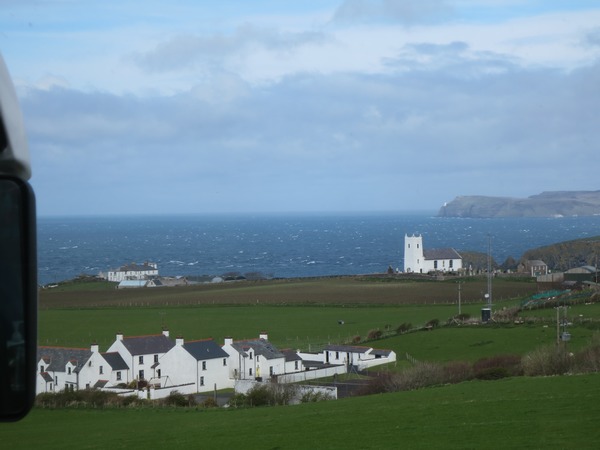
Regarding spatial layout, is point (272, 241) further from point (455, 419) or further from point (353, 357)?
point (455, 419)

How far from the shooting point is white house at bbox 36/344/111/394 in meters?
30.3

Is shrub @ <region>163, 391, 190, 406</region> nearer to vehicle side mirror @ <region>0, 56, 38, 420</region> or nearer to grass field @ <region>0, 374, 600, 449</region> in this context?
grass field @ <region>0, 374, 600, 449</region>

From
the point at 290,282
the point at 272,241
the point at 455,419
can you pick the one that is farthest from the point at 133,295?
the point at 272,241

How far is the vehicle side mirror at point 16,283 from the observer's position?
50.0 inches

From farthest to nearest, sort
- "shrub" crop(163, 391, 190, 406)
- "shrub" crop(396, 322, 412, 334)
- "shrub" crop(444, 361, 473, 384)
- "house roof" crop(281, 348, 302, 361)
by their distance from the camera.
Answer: "shrub" crop(396, 322, 412, 334), "house roof" crop(281, 348, 302, 361), "shrub" crop(163, 391, 190, 406), "shrub" crop(444, 361, 473, 384)

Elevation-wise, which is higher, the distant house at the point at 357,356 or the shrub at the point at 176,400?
the distant house at the point at 357,356

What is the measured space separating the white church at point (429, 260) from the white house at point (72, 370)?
5753cm

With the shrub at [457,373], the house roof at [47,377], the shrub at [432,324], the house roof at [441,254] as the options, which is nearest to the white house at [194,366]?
the house roof at [47,377]

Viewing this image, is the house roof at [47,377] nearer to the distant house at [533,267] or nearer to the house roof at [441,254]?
the distant house at [533,267]

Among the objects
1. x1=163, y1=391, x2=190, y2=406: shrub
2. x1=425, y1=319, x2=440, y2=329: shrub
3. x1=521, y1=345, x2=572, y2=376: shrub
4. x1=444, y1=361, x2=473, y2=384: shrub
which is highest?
x1=521, y1=345, x2=572, y2=376: shrub

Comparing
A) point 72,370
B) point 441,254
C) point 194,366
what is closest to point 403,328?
point 194,366

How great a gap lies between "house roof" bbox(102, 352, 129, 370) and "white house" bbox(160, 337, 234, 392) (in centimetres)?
133

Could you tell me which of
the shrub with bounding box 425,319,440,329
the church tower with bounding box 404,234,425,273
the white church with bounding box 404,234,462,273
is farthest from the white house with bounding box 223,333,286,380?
the white church with bounding box 404,234,462,273

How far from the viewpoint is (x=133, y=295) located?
68.3 meters
